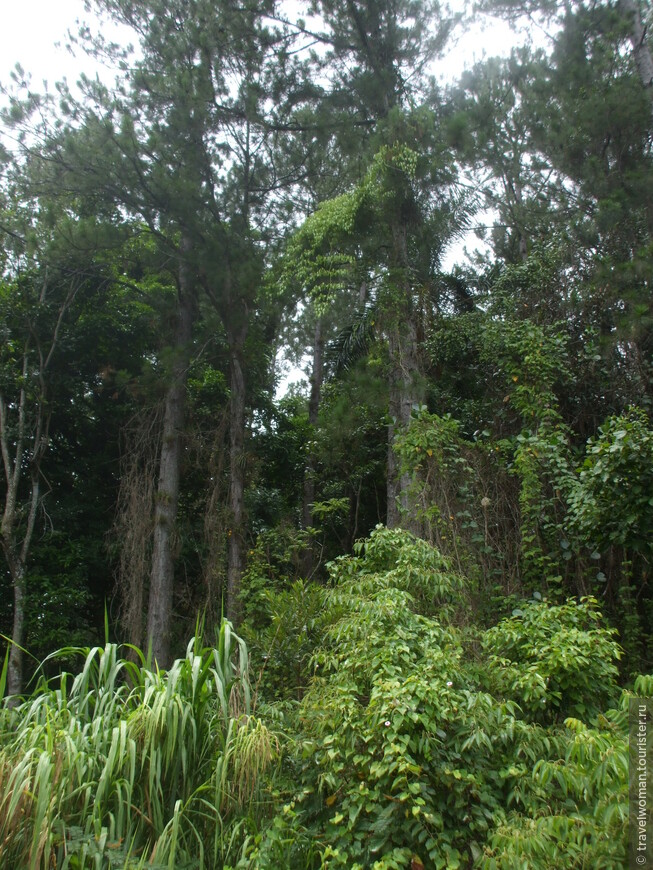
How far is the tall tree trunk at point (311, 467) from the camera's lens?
12151 millimetres

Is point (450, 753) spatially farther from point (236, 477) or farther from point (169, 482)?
point (169, 482)

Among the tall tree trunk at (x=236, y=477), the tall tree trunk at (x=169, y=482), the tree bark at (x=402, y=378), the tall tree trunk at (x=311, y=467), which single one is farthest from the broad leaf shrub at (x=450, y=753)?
the tall tree trunk at (x=169, y=482)

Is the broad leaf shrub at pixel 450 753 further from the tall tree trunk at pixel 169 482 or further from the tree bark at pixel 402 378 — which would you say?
the tall tree trunk at pixel 169 482

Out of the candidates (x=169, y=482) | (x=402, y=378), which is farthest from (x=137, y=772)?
(x=169, y=482)

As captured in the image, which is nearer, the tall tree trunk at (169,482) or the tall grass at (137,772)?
the tall grass at (137,772)

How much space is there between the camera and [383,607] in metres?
4.45

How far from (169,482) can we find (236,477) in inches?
42.3

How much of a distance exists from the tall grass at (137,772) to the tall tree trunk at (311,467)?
5.87m

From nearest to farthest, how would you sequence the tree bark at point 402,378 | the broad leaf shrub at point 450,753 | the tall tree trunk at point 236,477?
the broad leaf shrub at point 450,753
the tree bark at point 402,378
the tall tree trunk at point 236,477

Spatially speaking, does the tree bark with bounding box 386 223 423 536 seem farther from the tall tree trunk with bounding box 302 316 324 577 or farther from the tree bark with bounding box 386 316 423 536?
the tall tree trunk with bounding box 302 316 324 577

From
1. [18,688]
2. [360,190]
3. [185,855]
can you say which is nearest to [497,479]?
[360,190]

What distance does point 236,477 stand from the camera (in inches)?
415

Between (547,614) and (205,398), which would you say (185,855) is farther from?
(205,398)

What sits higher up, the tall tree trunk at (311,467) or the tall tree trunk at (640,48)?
the tall tree trunk at (640,48)
